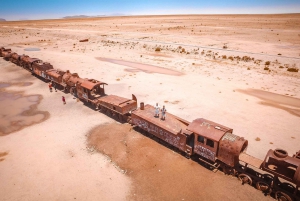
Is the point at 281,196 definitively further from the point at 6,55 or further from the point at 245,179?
the point at 6,55

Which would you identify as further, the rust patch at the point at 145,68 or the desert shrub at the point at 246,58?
the desert shrub at the point at 246,58

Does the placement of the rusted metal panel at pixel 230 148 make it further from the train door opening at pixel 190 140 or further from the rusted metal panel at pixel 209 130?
the train door opening at pixel 190 140

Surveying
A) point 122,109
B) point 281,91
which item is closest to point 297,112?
point 281,91

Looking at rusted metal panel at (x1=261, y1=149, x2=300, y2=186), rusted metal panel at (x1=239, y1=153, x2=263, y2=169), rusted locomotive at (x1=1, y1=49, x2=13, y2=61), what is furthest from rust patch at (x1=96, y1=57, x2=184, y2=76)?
rusted metal panel at (x1=261, y1=149, x2=300, y2=186)

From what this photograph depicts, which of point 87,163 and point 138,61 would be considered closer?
point 87,163

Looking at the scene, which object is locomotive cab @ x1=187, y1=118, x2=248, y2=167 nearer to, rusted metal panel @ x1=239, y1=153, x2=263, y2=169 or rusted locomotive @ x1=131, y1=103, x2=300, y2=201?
rusted locomotive @ x1=131, y1=103, x2=300, y2=201

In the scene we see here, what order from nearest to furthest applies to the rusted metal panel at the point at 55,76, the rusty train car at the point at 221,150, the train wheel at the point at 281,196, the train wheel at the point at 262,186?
the train wheel at the point at 281,196 < the rusty train car at the point at 221,150 < the train wheel at the point at 262,186 < the rusted metal panel at the point at 55,76

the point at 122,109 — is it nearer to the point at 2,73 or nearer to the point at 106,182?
the point at 106,182

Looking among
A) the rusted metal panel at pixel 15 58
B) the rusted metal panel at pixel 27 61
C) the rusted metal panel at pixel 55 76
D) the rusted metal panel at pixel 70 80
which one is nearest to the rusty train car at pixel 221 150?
the rusted metal panel at pixel 70 80
